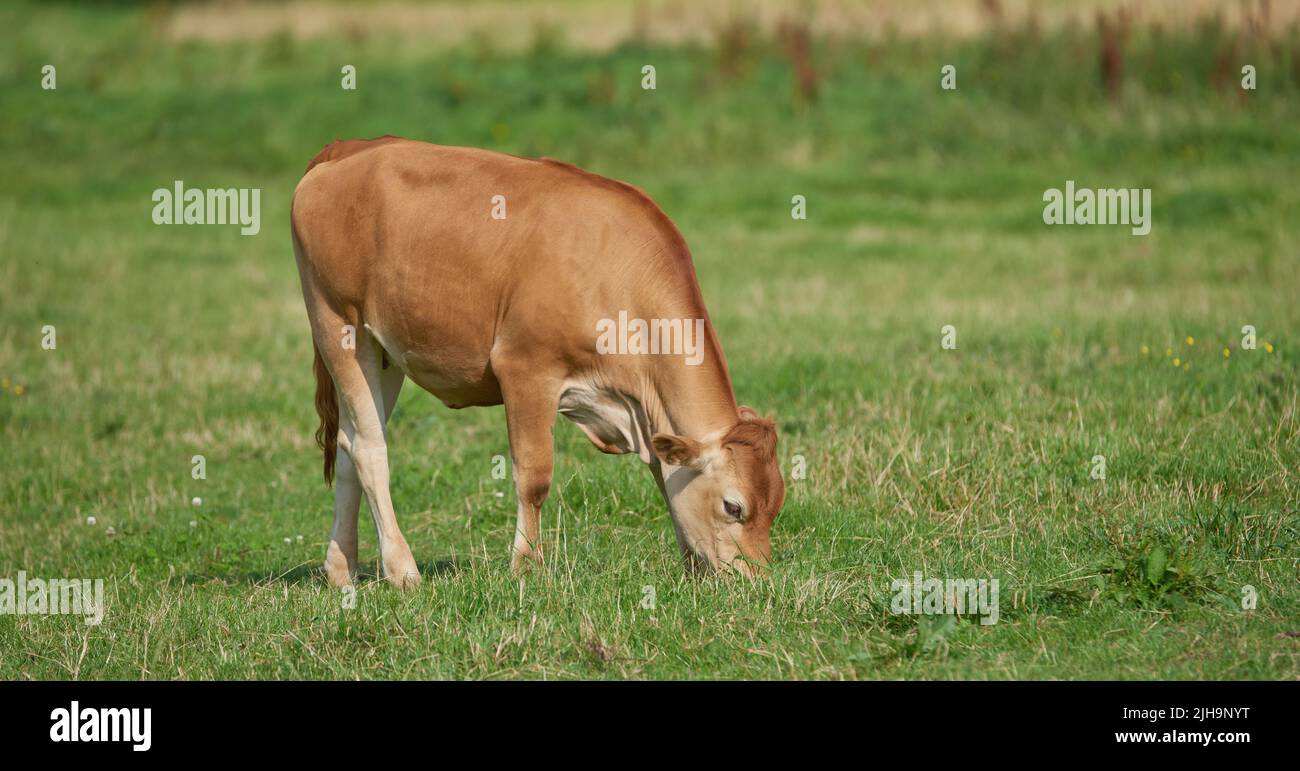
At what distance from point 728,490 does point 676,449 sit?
11.8 inches

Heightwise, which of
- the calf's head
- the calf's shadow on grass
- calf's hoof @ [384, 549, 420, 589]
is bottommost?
the calf's shadow on grass

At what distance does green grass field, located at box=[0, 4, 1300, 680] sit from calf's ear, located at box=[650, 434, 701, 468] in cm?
55

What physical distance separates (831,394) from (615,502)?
2.68m

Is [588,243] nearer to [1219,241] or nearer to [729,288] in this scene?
[729,288]

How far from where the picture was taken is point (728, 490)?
21.5 feet

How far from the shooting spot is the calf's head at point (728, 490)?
6.51m

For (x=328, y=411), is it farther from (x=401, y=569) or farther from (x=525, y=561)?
(x=525, y=561)

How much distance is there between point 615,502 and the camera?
26.9 feet

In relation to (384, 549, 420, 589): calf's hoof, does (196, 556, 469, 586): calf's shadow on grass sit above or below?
below

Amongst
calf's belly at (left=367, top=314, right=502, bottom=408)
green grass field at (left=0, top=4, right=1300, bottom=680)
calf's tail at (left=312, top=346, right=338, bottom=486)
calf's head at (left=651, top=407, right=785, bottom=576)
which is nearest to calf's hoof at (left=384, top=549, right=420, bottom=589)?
green grass field at (left=0, top=4, right=1300, bottom=680)

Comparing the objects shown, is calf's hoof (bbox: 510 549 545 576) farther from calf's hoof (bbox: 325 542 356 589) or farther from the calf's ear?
calf's hoof (bbox: 325 542 356 589)

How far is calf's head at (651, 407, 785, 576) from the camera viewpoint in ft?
21.4

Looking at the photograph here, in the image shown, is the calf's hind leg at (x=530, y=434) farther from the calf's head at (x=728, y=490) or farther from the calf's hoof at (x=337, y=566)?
the calf's hoof at (x=337, y=566)
